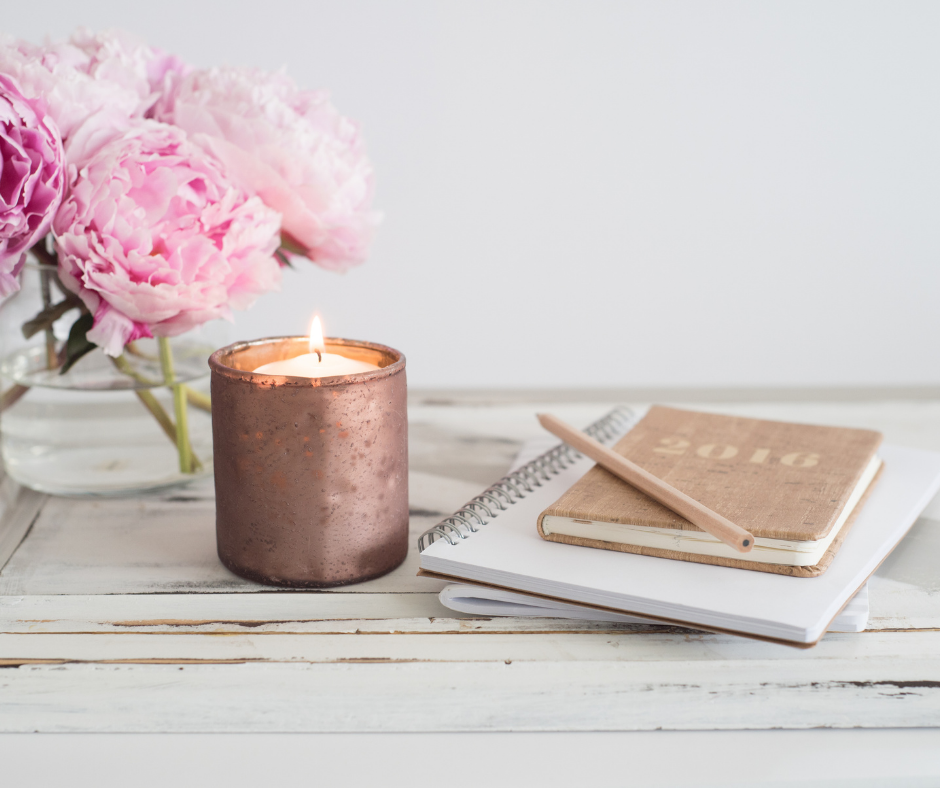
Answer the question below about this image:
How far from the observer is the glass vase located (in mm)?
677

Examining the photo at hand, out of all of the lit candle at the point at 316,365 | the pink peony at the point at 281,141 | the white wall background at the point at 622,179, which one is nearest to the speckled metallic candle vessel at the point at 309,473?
the lit candle at the point at 316,365

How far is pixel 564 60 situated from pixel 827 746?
36.1 inches

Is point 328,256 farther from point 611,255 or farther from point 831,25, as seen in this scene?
point 831,25

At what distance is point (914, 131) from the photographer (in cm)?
115

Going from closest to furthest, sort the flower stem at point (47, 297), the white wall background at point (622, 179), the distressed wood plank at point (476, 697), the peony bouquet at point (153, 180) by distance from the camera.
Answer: the distressed wood plank at point (476, 697) → the peony bouquet at point (153, 180) → the flower stem at point (47, 297) → the white wall background at point (622, 179)

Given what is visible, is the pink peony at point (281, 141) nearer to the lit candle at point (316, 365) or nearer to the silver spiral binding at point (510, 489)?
the lit candle at point (316, 365)

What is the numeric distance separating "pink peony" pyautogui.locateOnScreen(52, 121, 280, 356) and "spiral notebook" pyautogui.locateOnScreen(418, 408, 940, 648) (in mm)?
217

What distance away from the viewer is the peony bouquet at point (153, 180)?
524 millimetres

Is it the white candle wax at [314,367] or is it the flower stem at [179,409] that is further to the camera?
the flower stem at [179,409]

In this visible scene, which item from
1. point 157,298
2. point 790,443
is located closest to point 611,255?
point 790,443

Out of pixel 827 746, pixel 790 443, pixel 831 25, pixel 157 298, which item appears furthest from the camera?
pixel 831 25

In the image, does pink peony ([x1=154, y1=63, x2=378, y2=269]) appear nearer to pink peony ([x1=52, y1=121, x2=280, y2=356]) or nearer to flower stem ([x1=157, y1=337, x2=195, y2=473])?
pink peony ([x1=52, y1=121, x2=280, y2=356])

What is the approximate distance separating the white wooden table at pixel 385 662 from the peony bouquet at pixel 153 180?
161 millimetres

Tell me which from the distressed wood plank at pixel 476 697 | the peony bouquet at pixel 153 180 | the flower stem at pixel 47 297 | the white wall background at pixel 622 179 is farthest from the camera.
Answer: the white wall background at pixel 622 179
